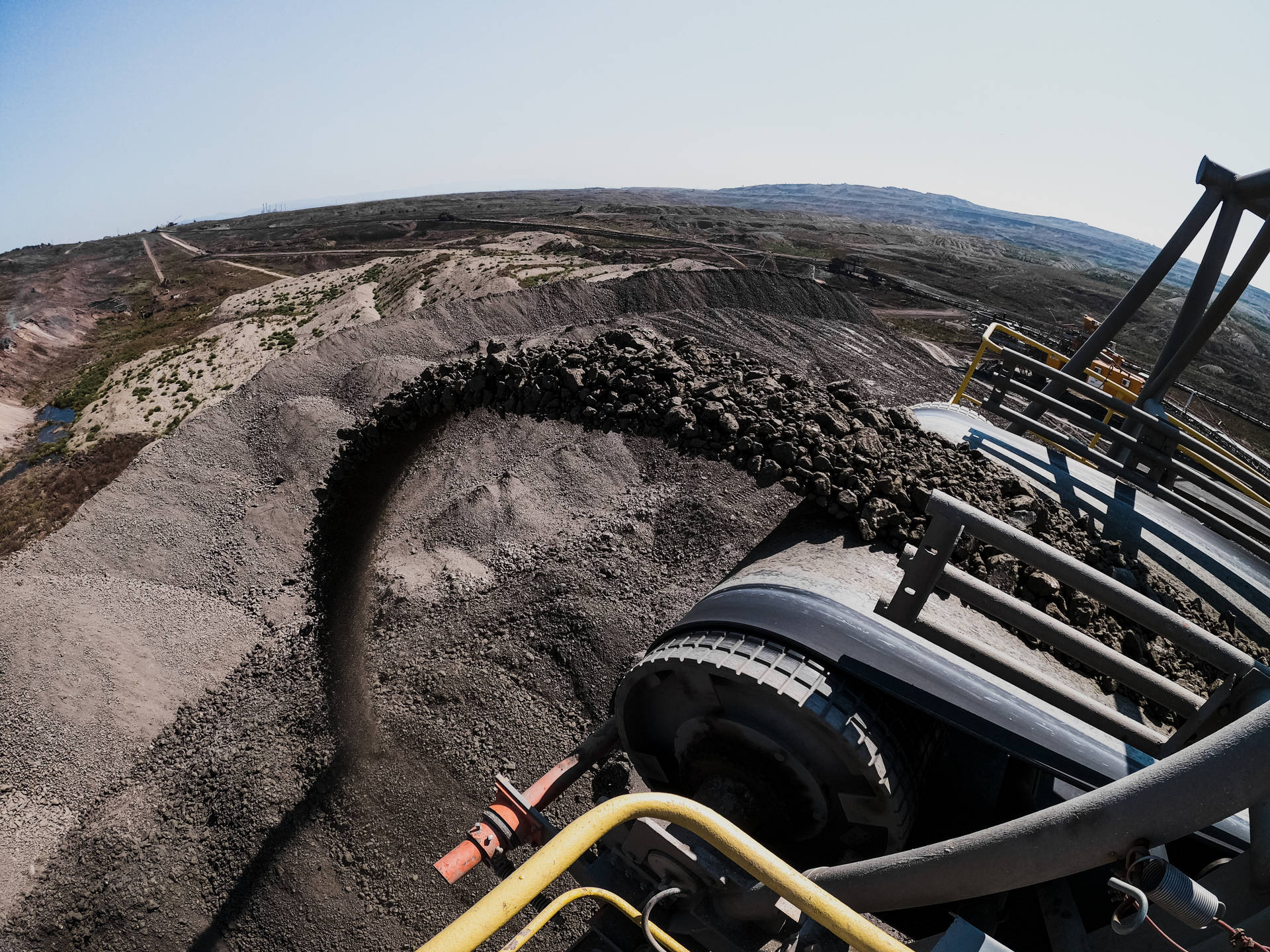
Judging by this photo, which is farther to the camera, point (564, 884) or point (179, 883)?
point (179, 883)

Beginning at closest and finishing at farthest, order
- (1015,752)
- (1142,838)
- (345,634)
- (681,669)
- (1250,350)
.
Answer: (1142,838) < (1015,752) < (681,669) < (345,634) < (1250,350)

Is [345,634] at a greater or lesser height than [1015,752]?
lesser

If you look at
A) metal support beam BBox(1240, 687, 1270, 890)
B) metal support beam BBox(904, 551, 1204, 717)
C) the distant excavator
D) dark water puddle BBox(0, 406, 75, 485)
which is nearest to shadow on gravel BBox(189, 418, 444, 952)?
the distant excavator

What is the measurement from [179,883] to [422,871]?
108 inches

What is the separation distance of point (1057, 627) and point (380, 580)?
8441 millimetres

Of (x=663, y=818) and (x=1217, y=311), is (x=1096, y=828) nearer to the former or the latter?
(x=663, y=818)

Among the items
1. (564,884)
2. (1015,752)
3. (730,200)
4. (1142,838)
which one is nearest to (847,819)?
(1015,752)

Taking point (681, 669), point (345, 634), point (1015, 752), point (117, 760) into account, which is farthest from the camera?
point (345, 634)

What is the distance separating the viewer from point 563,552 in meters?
8.79

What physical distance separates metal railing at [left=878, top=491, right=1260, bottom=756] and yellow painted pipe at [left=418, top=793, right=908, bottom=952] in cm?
202

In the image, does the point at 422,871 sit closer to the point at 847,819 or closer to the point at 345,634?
the point at 345,634

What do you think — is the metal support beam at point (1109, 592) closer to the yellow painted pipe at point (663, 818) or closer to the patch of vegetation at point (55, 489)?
the yellow painted pipe at point (663, 818)

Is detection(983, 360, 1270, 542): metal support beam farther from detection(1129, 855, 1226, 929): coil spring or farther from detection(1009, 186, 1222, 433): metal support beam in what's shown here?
detection(1129, 855, 1226, 929): coil spring

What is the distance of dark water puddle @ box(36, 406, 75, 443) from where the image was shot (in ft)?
60.7
